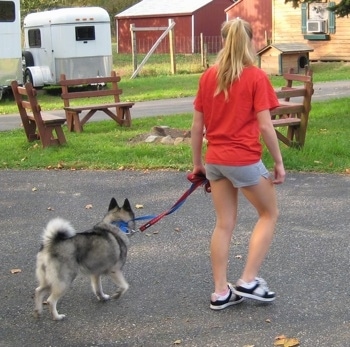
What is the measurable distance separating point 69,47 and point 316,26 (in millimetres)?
11448

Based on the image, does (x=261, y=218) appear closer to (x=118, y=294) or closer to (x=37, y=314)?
(x=118, y=294)

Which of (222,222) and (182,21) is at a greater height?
(182,21)

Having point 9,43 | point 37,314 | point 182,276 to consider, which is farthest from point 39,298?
point 9,43

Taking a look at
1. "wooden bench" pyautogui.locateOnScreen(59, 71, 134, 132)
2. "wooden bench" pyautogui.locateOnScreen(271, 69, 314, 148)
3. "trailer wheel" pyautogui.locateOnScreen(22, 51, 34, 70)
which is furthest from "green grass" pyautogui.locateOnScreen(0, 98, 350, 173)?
"trailer wheel" pyautogui.locateOnScreen(22, 51, 34, 70)

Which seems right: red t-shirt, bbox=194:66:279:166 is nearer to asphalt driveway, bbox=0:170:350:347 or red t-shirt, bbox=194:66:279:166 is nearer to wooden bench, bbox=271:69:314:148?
asphalt driveway, bbox=0:170:350:347

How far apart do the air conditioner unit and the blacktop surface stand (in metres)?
22.6

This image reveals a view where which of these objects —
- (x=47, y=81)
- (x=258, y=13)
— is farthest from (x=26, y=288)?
(x=258, y=13)

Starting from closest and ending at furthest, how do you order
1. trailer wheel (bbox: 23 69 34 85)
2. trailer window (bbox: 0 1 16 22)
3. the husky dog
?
the husky dog → trailer window (bbox: 0 1 16 22) → trailer wheel (bbox: 23 69 34 85)

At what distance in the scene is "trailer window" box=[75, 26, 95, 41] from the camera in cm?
2414

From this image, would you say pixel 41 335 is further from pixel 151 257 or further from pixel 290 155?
pixel 290 155

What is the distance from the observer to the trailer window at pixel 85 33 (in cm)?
2414

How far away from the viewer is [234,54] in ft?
14.7

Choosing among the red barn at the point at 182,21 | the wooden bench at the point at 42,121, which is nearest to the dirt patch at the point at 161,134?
the wooden bench at the point at 42,121

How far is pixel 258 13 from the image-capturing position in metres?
38.5
